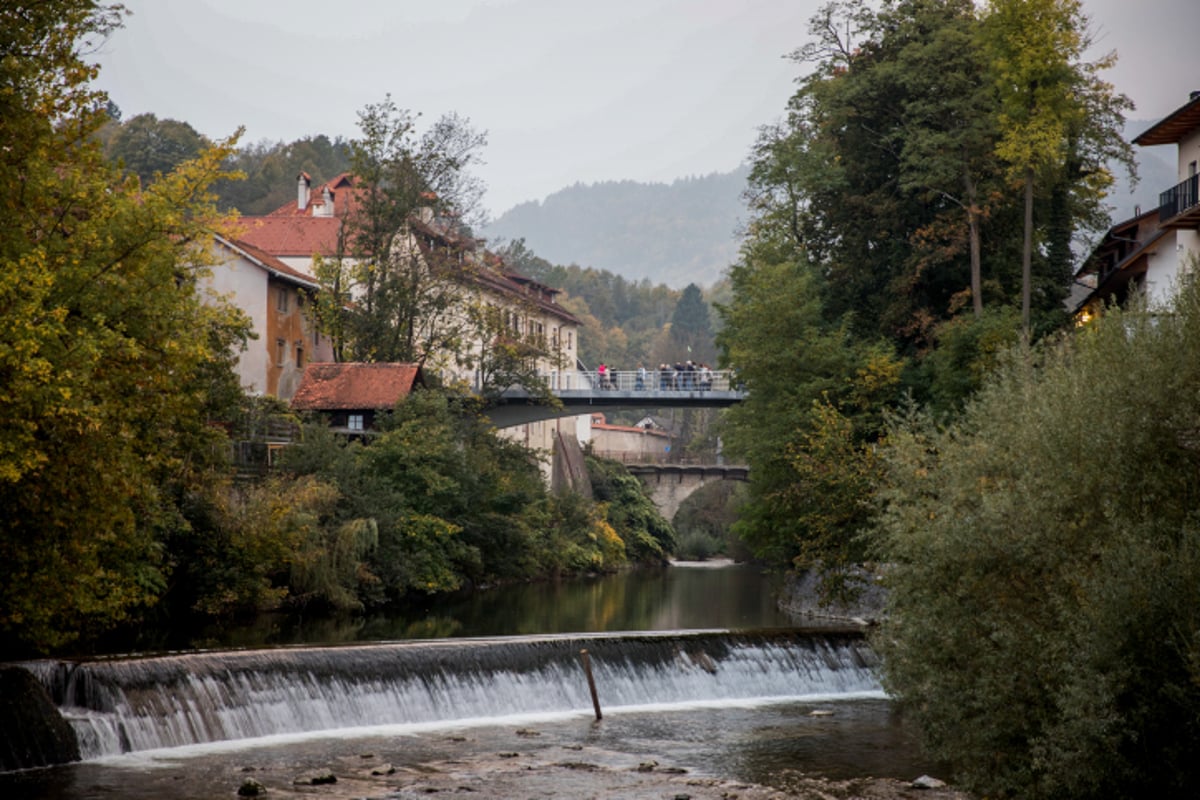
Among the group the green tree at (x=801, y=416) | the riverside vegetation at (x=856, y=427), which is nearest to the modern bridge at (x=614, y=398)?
the riverside vegetation at (x=856, y=427)

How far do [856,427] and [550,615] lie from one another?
1053 centimetres

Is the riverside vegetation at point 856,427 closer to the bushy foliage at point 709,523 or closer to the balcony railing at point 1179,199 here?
the balcony railing at point 1179,199

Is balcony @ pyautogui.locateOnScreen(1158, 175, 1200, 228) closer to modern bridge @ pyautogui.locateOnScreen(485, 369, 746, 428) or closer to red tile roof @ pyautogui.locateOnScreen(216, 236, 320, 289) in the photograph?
modern bridge @ pyautogui.locateOnScreen(485, 369, 746, 428)

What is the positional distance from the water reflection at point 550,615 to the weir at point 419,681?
13.2 ft

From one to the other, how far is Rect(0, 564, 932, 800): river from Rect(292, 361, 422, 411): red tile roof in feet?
50.8

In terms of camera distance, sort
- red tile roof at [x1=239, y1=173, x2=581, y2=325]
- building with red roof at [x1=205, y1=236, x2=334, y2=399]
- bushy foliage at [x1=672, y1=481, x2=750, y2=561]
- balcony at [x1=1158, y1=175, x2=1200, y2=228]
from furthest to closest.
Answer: bushy foliage at [x1=672, y1=481, x2=750, y2=561] < red tile roof at [x1=239, y1=173, x2=581, y2=325] < building with red roof at [x1=205, y1=236, x2=334, y2=399] < balcony at [x1=1158, y1=175, x2=1200, y2=228]

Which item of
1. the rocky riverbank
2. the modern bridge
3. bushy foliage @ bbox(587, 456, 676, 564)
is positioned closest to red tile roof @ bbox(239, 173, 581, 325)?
the modern bridge

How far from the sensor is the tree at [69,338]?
17.6 m

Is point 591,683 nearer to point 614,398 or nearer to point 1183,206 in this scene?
point 1183,206

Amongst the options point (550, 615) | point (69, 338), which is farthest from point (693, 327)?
point (69, 338)

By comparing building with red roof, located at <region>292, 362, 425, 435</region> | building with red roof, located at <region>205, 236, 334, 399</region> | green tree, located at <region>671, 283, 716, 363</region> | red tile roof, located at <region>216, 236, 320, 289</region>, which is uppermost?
green tree, located at <region>671, 283, 716, 363</region>

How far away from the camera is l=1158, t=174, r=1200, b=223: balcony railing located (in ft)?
111

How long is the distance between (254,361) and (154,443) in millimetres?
29429

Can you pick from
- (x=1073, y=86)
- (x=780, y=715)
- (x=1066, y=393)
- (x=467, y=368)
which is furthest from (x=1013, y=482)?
(x=467, y=368)
